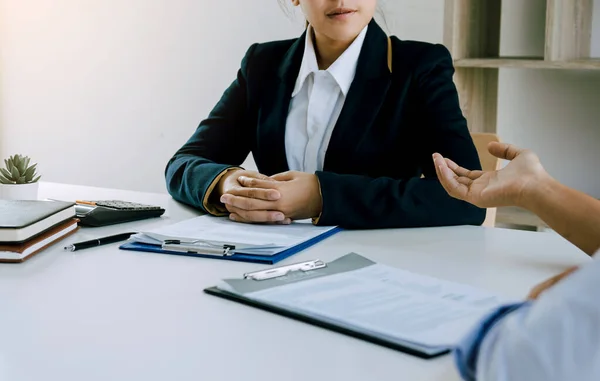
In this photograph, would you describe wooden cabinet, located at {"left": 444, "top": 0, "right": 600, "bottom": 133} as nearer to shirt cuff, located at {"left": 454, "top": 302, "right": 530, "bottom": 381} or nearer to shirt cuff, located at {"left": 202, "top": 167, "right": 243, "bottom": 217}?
shirt cuff, located at {"left": 202, "top": 167, "right": 243, "bottom": 217}

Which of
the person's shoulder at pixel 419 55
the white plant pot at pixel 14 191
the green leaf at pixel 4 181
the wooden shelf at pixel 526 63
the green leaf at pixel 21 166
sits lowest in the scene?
the white plant pot at pixel 14 191

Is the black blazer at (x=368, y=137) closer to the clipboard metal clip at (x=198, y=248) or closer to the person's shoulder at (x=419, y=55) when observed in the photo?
the person's shoulder at (x=419, y=55)

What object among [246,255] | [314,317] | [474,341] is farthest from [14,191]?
[474,341]

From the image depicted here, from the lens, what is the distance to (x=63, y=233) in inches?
52.4

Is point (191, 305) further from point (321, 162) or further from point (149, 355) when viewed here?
point (321, 162)

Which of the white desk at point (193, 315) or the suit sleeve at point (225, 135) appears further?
the suit sleeve at point (225, 135)

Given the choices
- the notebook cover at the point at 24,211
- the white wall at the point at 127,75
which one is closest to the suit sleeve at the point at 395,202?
the notebook cover at the point at 24,211

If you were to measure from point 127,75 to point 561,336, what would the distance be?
11.5 feet

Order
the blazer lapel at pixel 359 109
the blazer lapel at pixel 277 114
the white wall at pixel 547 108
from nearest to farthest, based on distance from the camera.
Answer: the blazer lapel at pixel 359 109, the blazer lapel at pixel 277 114, the white wall at pixel 547 108

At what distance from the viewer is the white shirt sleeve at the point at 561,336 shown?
397 millimetres

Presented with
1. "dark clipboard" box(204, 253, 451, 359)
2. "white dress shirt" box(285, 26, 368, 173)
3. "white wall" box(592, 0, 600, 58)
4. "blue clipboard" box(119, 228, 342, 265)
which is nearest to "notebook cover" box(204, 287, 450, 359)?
Answer: "dark clipboard" box(204, 253, 451, 359)

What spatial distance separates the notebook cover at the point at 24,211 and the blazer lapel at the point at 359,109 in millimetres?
605

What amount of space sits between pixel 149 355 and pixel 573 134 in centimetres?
219

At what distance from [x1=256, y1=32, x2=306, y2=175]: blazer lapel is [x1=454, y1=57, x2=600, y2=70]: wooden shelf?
0.77m
